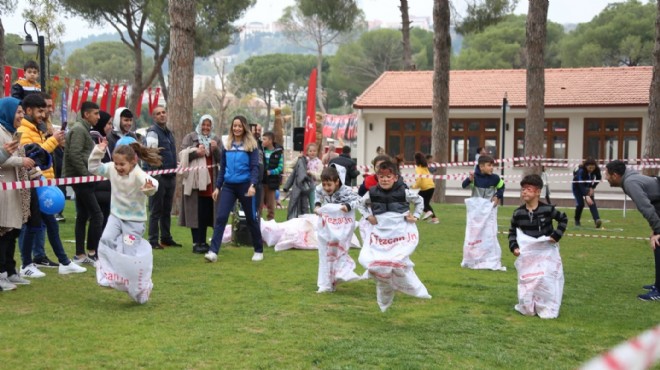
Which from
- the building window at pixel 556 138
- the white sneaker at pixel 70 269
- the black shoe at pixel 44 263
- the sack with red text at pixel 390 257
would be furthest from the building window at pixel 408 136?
the sack with red text at pixel 390 257

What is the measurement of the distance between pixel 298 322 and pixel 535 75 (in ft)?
49.6

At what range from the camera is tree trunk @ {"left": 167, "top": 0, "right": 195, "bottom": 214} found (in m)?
14.1

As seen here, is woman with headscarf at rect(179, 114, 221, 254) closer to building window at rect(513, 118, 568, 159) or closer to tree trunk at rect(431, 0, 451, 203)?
tree trunk at rect(431, 0, 451, 203)

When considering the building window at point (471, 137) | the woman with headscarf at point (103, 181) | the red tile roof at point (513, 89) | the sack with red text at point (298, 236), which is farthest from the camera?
the building window at point (471, 137)

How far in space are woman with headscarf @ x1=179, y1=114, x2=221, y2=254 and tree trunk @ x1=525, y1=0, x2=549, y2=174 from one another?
10.7 metres

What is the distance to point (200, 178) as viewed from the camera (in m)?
10.1

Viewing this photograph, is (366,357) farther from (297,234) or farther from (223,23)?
(223,23)

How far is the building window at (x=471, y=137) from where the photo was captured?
30656 millimetres

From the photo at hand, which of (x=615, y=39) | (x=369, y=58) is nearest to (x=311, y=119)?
(x=615, y=39)

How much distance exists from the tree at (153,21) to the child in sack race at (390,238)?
94.3 feet

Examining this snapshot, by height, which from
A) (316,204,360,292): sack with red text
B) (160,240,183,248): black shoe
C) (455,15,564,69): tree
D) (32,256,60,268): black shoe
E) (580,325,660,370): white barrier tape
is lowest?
(160,240,183,248): black shoe

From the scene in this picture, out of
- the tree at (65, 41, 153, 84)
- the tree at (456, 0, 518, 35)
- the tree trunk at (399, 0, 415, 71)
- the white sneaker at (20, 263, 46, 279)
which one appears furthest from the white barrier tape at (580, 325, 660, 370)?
the tree at (65, 41, 153, 84)

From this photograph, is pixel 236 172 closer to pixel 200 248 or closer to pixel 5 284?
pixel 200 248

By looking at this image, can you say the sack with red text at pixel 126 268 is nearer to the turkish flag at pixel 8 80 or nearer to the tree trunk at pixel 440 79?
the turkish flag at pixel 8 80
